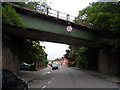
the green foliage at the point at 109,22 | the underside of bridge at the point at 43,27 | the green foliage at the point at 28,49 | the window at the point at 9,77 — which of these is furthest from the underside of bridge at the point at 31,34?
the window at the point at 9,77

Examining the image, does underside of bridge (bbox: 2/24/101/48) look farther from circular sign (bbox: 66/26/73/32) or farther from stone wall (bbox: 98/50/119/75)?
stone wall (bbox: 98/50/119/75)

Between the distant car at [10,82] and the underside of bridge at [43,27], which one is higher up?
the underside of bridge at [43,27]

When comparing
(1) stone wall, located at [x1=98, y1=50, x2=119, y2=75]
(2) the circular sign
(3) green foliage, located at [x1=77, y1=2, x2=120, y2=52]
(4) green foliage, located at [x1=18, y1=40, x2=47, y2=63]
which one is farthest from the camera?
(1) stone wall, located at [x1=98, y1=50, x2=119, y2=75]

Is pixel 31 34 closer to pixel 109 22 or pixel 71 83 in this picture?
pixel 71 83

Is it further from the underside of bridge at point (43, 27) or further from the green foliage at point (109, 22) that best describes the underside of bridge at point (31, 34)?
the green foliage at point (109, 22)

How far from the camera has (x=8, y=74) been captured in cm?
719

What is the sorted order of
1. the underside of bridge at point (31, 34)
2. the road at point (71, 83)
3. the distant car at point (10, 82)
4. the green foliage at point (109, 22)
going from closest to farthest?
the distant car at point (10, 82), the road at point (71, 83), the underside of bridge at point (31, 34), the green foliage at point (109, 22)

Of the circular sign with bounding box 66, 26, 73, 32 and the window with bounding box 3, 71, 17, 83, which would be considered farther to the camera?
the circular sign with bounding box 66, 26, 73, 32

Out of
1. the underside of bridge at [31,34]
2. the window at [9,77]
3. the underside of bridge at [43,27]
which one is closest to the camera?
the window at [9,77]

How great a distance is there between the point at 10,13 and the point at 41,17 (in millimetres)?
6690

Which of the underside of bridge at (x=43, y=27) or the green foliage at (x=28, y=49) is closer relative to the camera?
the underside of bridge at (x=43, y=27)

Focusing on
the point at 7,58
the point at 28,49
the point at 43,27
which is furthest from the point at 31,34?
the point at 28,49

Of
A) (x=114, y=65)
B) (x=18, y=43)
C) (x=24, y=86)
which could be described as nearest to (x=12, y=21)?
(x=24, y=86)

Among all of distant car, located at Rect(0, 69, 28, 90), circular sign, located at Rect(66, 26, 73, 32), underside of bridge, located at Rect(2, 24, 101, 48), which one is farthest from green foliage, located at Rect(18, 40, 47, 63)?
distant car, located at Rect(0, 69, 28, 90)
